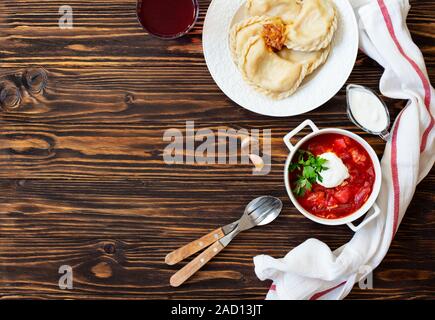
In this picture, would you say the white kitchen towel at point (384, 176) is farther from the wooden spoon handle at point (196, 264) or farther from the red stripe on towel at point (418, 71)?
the wooden spoon handle at point (196, 264)

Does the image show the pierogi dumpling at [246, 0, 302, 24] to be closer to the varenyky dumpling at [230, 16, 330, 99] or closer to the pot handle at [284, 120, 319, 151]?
the varenyky dumpling at [230, 16, 330, 99]

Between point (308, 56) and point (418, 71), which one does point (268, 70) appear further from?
point (418, 71)

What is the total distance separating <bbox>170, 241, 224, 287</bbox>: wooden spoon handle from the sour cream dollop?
375 mm

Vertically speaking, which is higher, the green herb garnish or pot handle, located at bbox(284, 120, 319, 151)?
pot handle, located at bbox(284, 120, 319, 151)

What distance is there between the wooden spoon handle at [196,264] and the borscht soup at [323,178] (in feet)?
0.96

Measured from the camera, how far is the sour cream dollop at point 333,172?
1.60 meters

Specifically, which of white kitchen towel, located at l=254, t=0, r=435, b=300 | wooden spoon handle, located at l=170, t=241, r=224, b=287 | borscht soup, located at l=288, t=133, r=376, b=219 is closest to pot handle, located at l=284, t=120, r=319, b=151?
borscht soup, located at l=288, t=133, r=376, b=219

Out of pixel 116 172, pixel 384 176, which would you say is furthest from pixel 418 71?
pixel 116 172

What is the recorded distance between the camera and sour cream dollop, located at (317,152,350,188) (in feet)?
5.24

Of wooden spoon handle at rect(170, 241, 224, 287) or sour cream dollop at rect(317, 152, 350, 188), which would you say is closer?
sour cream dollop at rect(317, 152, 350, 188)

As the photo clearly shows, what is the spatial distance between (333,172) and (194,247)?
47cm

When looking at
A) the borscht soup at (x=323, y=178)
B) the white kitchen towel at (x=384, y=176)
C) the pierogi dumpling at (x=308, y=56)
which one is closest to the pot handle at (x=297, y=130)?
the borscht soup at (x=323, y=178)

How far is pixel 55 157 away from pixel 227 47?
2.05ft

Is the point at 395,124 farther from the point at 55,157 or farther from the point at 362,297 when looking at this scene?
the point at 55,157
